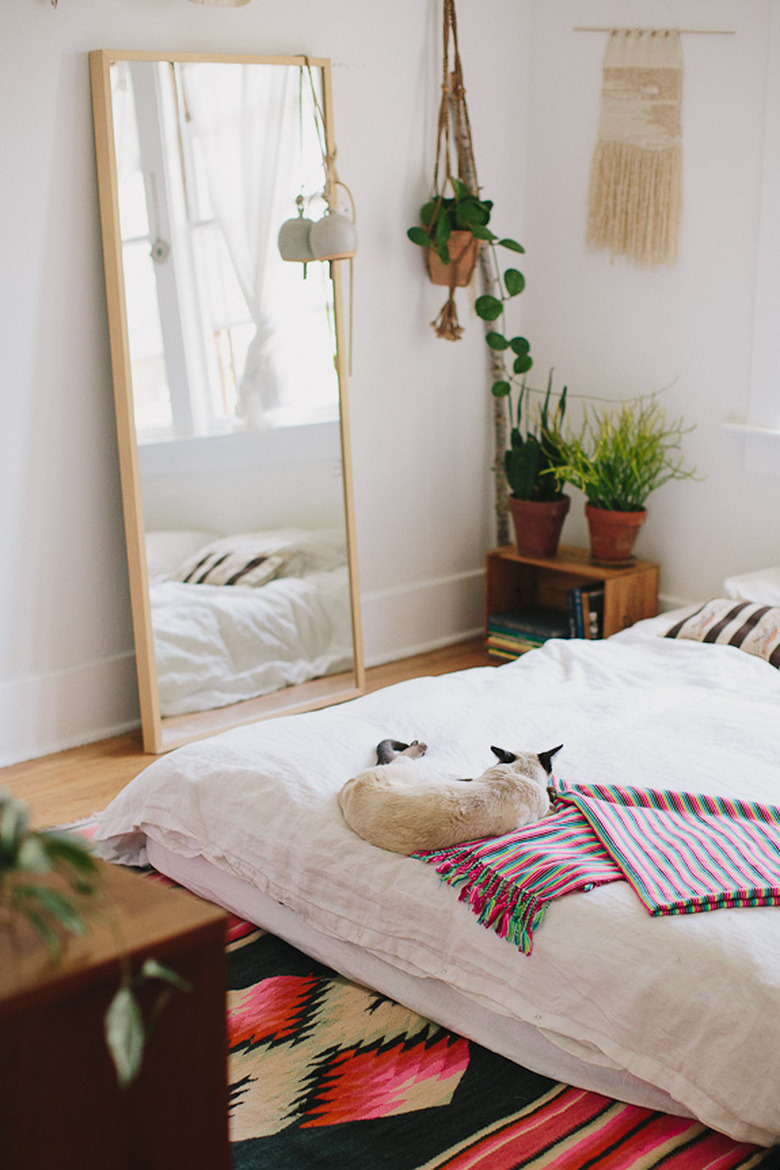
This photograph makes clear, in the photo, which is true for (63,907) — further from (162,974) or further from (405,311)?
(405,311)

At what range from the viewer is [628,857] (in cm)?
186

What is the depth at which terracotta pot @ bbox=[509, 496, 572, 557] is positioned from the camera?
3799mm

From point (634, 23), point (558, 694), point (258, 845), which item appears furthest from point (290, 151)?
point (258, 845)

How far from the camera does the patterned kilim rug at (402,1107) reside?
1.65 m

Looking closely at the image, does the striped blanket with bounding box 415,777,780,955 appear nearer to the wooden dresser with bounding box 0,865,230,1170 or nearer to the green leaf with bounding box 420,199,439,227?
the wooden dresser with bounding box 0,865,230,1170

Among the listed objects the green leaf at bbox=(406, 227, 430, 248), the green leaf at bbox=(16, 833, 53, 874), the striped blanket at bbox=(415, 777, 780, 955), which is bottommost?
the striped blanket at bbox=(415, 777, 780, 955)

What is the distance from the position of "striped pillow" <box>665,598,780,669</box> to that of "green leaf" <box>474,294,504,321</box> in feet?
3.97

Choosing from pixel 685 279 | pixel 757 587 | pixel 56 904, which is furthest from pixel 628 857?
pixel 685 279

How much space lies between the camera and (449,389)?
401 cm

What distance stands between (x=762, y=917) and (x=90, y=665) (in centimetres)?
208

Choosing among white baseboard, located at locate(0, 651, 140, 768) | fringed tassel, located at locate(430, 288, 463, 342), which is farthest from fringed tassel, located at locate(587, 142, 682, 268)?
white baseboard, located at locate(0, 651, 140, 768)

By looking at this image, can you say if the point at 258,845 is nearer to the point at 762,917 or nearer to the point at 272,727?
the point at 272,727

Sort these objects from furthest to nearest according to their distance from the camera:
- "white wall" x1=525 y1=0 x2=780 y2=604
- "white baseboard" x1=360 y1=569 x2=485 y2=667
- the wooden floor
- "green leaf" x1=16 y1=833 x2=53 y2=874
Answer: "white baseboard" x1=360 y1=569 x2=485 y2=667
"white wall" x1=525 y1=0 x2=780 y2=604
the wooden floor
"green leaf" x1=16 y1=833 x2=53 y2=874

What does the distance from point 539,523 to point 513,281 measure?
2.62ft
